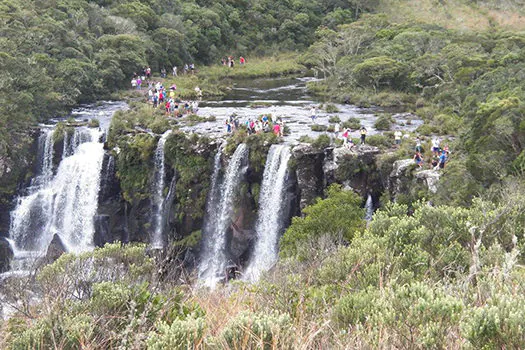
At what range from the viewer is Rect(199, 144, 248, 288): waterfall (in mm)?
28750

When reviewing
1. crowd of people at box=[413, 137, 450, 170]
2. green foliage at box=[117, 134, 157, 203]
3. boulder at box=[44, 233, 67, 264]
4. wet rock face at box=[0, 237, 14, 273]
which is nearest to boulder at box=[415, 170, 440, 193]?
crowd of people at box=[413, 137, 450, 170]

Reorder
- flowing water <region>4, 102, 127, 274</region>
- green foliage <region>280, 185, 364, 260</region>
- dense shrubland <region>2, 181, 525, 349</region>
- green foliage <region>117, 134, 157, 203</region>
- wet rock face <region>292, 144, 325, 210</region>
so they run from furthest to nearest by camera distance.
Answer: green foliage <region>117, 134, 157, 203</region>, flowing water <region>4, 102, 127, 274</region>, wet rock face <region>292, 144, 325, 210</region>, green foliage <region>280, 185, 364, 260</region>, dense shrubland <region>2, 181, 525, 349</region>

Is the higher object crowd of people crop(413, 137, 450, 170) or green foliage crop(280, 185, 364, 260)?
crowd of people crop(413, 137, 450, 170)

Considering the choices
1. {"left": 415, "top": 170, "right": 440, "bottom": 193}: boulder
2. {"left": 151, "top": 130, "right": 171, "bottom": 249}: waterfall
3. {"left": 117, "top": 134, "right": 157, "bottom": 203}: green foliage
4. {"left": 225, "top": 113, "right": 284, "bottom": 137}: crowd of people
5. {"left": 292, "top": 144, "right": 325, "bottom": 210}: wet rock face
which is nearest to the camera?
{"left": 415, "top": 170, "right": 440, "bottom": 193}: boulder

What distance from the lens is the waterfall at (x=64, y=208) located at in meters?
31.0

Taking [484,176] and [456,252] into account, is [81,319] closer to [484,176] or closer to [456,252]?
[456,252]

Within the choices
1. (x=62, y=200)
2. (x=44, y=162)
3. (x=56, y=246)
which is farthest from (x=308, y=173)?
(x=44, y=162)

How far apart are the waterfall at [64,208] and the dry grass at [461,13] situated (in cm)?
5443

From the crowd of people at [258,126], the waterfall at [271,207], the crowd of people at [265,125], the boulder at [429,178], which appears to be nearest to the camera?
the boulder at [429,178]

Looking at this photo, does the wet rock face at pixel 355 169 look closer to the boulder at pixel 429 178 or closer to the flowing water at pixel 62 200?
the boulder at pixel 429 178

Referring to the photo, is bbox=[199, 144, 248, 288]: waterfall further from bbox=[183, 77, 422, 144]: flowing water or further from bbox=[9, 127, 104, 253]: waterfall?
bbox=[9, 127, 104, 253]: waterfall

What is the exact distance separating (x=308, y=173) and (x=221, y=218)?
5932 millimetres

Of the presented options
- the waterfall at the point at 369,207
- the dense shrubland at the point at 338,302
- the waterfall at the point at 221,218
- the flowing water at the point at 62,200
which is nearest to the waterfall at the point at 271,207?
the waterfall at the point at 221,218

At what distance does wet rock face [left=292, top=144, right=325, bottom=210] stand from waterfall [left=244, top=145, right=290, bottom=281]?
754mm
